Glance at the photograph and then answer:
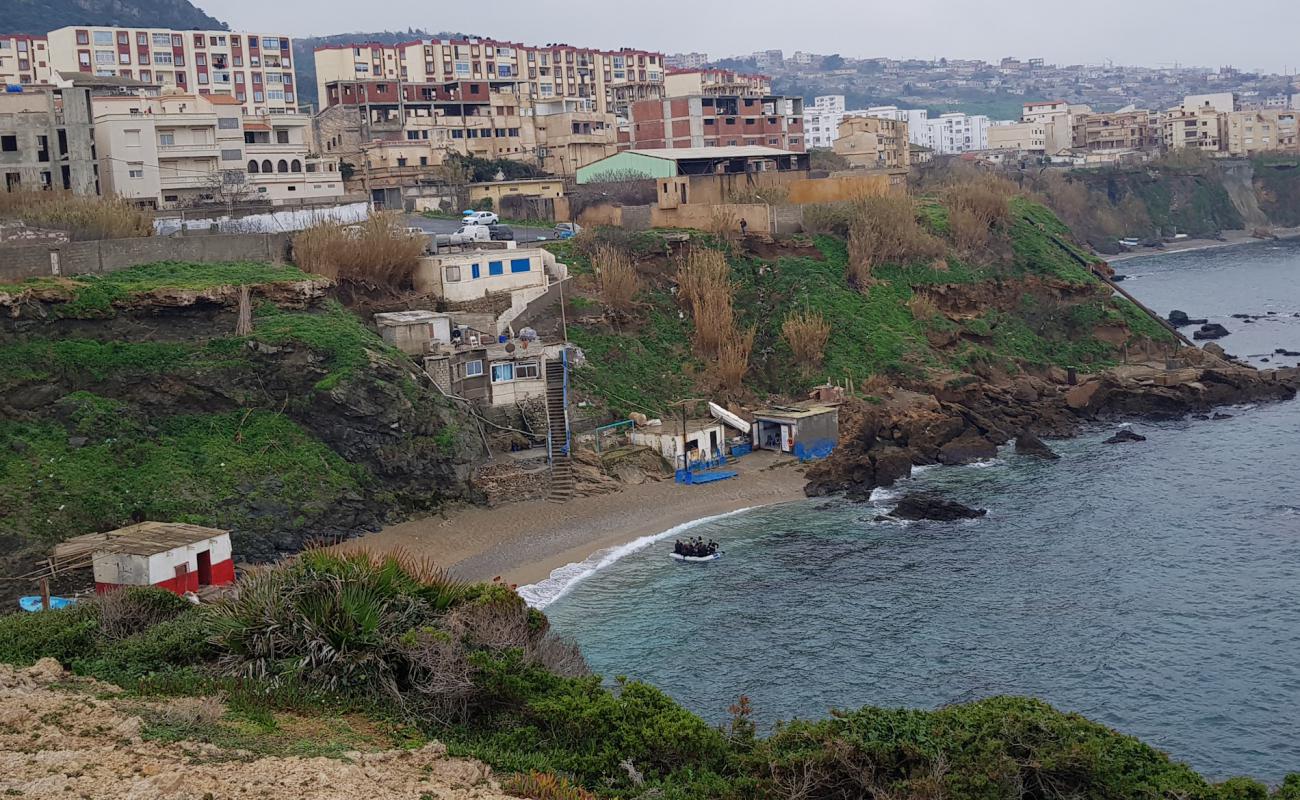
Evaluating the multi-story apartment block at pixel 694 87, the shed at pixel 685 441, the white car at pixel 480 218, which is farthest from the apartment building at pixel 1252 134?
the shed at pixel 685 441

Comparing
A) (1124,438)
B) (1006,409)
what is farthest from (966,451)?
(1124,438)

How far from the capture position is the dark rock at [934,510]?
3509 cm

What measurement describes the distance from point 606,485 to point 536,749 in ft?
70.9

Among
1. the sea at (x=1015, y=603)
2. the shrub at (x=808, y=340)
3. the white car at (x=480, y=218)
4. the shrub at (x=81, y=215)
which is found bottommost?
the sea at (x=1015, y=603)

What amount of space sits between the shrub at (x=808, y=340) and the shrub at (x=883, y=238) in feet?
20.7

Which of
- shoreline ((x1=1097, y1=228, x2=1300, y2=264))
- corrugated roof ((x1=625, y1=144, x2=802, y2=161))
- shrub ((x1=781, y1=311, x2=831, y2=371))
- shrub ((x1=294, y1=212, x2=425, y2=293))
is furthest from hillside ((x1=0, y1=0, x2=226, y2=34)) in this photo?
shrub ((x1=781, y1=311, x2=831, y2=371))

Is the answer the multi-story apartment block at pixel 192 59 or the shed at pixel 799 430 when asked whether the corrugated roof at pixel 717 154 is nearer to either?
the shed at pixel 799 430

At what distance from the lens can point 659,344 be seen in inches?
1797

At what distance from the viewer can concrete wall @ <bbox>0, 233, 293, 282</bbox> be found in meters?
34.2

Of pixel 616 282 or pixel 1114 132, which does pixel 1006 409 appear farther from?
pixel 1114 132

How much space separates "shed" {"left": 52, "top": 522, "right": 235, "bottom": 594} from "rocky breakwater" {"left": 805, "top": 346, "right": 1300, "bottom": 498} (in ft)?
55.3

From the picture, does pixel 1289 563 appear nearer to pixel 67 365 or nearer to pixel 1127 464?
pixel 1127 464

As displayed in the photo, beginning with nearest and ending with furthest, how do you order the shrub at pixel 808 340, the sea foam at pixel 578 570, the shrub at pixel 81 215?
the sea foam at pixel 578 570, the shrub at pixel 81 215, the shrub at pixel 808 340

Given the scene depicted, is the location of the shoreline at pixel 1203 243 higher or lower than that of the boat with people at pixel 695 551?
higher
